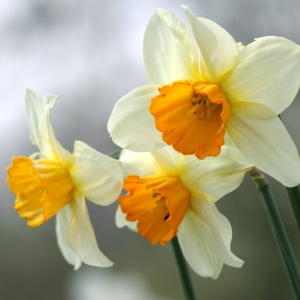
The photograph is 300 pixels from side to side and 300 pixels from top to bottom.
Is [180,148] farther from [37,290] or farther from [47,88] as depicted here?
[37,290]

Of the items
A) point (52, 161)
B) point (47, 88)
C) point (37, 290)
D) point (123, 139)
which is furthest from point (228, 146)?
point (37, 290)

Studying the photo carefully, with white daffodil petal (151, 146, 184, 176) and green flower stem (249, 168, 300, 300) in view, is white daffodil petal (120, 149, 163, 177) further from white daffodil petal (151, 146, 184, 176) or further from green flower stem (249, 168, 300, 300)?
green flower stem (249, 168, 300, 300)

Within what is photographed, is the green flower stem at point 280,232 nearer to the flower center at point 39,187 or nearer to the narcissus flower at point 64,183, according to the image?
the narcissus flower at point 64,183

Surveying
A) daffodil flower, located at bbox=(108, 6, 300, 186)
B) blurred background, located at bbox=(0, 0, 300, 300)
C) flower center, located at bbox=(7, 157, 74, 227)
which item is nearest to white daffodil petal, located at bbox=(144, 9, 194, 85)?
daffodil flower, located at bbox=(108, 6, 300, 186)

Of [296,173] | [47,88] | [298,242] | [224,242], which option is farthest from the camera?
[47,88]

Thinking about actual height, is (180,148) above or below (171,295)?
above

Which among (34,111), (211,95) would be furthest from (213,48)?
(34,111)

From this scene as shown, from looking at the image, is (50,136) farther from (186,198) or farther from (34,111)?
(186,198)
